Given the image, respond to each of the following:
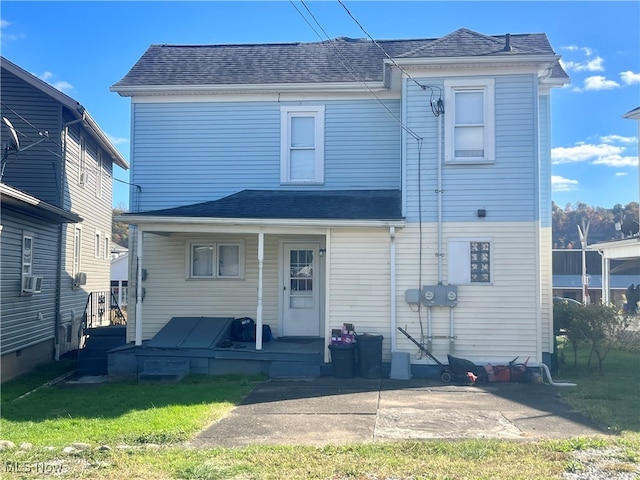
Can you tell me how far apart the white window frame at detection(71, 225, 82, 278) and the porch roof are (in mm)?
5036

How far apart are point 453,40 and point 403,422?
7.88 meters

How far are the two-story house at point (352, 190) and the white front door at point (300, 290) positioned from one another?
0.03m

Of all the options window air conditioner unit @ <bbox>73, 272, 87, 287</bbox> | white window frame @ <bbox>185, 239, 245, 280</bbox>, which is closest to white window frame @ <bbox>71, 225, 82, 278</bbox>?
window air conditioner unit @ <bbox>73, 272, 87, 287</bbox>

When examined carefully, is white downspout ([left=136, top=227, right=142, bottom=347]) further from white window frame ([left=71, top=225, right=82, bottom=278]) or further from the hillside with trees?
the hillside with trees

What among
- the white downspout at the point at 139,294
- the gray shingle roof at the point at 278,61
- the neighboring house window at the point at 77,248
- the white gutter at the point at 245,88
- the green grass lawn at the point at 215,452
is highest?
the gray shingle roof at the point at 278,61

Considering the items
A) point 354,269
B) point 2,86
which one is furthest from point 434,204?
point 2,86

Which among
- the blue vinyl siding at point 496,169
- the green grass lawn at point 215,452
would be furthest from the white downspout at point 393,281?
the green grass lawn at point 215,452

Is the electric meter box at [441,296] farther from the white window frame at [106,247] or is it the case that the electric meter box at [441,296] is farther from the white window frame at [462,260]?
the white window frame at [106,247]

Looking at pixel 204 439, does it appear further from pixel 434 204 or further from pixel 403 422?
pixel 434 204

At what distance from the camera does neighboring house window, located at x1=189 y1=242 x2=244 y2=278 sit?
13133 mm

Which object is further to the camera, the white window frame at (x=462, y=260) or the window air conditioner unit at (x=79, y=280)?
the window air conditioner unit at (x=79, y=280)

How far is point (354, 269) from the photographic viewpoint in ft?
38.0

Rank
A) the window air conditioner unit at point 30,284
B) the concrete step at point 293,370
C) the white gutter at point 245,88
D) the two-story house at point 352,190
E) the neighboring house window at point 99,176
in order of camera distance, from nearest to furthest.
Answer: the concrete step at point 293,370, the two-story house at point 352,190, the window air conditioner unit at point 30,284, the white gutter at point 245,88, the neighboring house window at point 99,176

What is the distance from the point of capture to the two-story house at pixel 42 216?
1189cm
